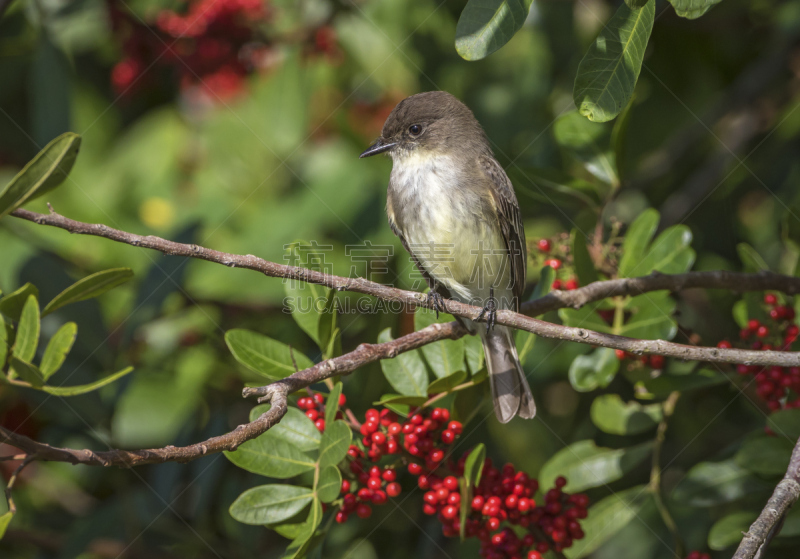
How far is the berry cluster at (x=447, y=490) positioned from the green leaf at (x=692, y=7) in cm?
161

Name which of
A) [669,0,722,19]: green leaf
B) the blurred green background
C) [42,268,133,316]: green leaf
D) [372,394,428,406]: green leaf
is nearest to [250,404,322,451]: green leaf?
[372,394,428,406]: green leaf

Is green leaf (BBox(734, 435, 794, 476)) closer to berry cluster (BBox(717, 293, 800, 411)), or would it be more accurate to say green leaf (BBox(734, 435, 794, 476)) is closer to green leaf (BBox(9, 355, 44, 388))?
berry cluster (BBox(717, 293, 800, 411))

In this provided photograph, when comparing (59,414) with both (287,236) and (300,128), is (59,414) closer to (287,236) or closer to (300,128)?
(287,236)

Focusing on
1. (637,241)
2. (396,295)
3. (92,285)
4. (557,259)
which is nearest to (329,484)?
(396,295)

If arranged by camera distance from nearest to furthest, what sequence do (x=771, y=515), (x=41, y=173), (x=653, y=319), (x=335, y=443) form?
(x=771, y=515) < (x=41, y=173) < (x=335, y=443) < (x=653, y=319)

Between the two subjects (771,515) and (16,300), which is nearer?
(771,515)

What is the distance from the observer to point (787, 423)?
2666 millimetres

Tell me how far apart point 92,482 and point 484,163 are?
9.22 ft

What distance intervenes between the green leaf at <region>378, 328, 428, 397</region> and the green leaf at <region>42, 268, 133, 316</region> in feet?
3.38

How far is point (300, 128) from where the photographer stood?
4859 millimetres

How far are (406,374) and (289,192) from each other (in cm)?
225

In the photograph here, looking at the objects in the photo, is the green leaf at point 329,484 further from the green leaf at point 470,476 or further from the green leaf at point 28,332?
the green leaf at point 28,332

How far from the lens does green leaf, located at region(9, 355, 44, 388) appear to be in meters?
2.48

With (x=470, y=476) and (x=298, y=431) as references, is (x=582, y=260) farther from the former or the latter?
(x=298, y=431)
